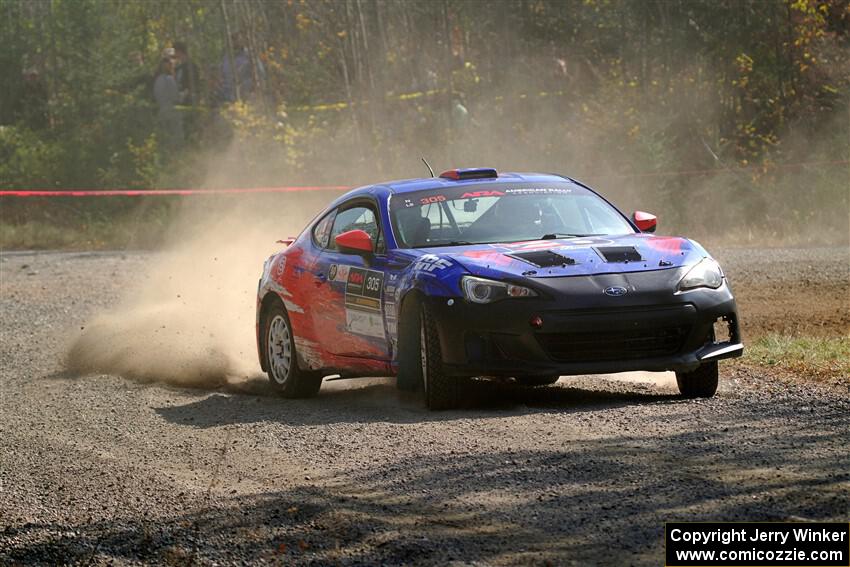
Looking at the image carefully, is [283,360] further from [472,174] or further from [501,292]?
[501,292]


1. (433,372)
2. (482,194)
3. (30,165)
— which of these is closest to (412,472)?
(433,372)

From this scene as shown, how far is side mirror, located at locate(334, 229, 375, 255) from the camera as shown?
9.68 metres

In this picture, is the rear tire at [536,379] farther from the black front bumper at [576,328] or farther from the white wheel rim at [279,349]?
the white wheel rim at [279,349]

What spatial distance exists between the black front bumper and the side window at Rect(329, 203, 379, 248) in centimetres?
171

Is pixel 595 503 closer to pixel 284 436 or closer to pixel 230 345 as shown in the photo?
pixel 284 436

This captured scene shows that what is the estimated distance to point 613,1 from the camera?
35.8 meters

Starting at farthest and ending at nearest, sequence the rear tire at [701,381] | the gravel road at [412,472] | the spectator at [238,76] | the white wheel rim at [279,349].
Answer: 1. the spectator at [238,76]
2. the white wheel rim at [279,349]
3. the rear tire at [701,381]
4. the gravel road at [412,472]

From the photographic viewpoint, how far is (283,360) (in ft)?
36.5

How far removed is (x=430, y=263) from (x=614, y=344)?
→ 126cm

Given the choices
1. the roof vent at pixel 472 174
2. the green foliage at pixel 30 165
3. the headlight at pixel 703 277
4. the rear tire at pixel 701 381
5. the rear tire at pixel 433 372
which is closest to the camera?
the rear tire at pixel 433 372

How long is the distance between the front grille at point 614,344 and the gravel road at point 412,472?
33cm

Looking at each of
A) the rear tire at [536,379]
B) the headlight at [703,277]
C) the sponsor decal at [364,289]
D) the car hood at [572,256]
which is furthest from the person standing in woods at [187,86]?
the headlight at [703,277]

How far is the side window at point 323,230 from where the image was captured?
10.9 m

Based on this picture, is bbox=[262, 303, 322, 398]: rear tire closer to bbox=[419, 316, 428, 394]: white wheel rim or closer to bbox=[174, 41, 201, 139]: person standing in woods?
bbox=[419, 316, 428, 394]: white wheel rim
